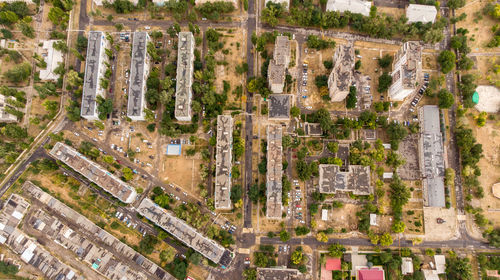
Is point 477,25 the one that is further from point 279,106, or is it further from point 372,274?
point 372,274

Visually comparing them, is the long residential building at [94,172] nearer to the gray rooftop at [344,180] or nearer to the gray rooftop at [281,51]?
the gray rooftop at [344,180]

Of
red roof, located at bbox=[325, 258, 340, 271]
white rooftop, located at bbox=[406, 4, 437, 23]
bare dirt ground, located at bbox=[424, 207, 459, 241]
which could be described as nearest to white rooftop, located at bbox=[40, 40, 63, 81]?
red roof, located at bbox=[325, 258, 340, 271]

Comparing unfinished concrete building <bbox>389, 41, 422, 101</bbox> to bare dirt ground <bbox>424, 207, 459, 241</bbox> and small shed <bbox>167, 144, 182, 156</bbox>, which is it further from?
small shed <bbox>167, 144, 182, 156</bbox>

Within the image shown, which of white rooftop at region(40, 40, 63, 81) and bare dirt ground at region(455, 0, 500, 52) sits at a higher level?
bare dirt ground at region(455, 0, 500, 52)

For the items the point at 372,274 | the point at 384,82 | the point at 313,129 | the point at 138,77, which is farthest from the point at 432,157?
the point at 138,77

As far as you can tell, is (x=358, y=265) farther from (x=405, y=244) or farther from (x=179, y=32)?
(x=179, y=32)

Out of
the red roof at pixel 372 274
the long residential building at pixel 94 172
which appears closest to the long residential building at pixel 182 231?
the long residential building at pixel 94 172

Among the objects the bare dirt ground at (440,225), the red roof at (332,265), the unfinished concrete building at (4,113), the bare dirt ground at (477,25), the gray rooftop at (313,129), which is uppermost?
the bare dirt ground at (477,25)
